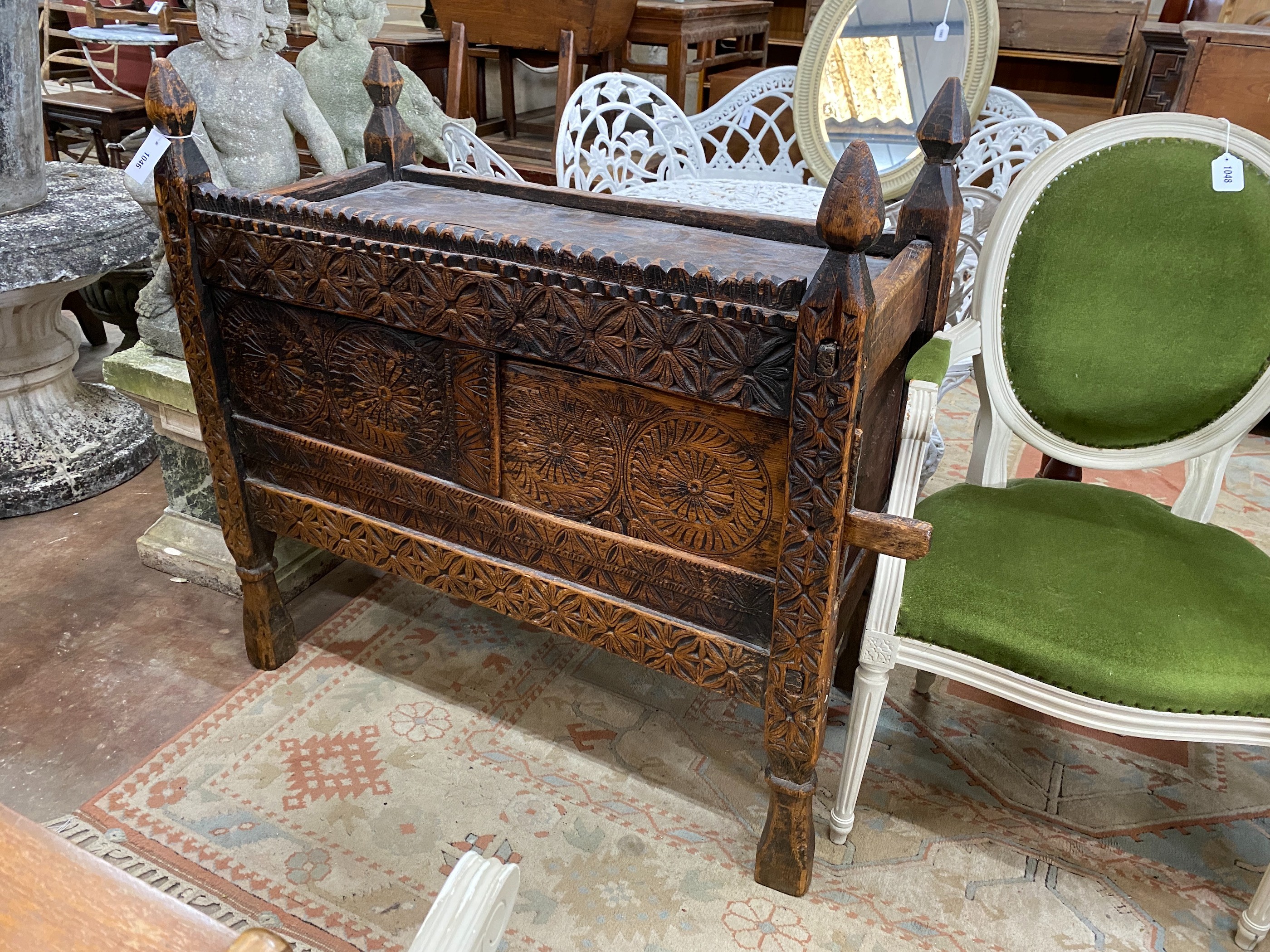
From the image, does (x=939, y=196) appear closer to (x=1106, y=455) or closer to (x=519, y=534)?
(x=1106, y=455)

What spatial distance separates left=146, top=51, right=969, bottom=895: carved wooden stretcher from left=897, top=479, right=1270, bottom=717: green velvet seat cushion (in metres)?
0.16

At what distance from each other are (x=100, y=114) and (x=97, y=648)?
3.62 metres

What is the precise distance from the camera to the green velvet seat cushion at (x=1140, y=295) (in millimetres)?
1445

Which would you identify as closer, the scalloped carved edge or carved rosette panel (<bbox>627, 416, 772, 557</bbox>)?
the scalloped carved edge

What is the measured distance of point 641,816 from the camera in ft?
5.16

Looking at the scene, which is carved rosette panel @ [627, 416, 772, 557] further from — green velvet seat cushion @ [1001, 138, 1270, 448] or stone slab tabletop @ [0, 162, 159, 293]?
stone slab tabletop @ [0, 162, 159, 293]

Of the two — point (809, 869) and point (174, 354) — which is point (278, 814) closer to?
point (809, 869)

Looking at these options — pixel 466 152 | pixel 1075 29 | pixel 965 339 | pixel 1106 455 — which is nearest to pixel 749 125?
pixel 466 152

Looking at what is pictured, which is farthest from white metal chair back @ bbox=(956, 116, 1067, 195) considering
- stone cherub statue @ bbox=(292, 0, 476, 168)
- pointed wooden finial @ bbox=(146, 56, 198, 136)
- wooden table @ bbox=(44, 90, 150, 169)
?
wooden table @ bbox=(44, 90, 150, 169)

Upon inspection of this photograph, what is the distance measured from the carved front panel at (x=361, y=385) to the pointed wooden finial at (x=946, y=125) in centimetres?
72

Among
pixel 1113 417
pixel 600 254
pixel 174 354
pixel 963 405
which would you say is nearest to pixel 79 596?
pixel 174 354

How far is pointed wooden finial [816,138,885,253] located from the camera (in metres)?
0.99

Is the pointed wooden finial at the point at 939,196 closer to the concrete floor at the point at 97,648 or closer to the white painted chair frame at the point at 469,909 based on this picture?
the white painted chair frame at the point at 469,909

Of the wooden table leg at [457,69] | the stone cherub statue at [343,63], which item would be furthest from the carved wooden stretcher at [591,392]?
the wooden table leg at [457,69]
